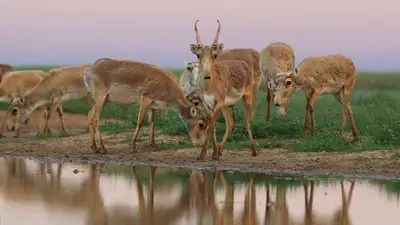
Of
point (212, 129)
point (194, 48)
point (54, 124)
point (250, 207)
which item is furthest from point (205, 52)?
point (54, 124)

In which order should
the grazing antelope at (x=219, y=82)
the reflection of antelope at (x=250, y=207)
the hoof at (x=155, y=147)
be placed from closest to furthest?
the reflection of antelope at (x=250, y=207) < the grazing antelope at (x=219, y=82) < the hoof at (x=155, y=147)

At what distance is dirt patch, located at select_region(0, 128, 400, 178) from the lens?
16.8 m

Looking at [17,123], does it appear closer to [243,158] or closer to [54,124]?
[54,124]

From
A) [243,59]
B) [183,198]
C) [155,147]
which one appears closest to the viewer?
[183,198]

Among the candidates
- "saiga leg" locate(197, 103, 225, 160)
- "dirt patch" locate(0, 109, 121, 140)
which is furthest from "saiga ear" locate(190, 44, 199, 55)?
"dirt patch" locate(0, 109, 121, 140)

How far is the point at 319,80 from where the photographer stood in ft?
70.2

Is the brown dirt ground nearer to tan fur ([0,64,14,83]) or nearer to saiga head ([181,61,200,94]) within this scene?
saiga head ([181,61,200,94])

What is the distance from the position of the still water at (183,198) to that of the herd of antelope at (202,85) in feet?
6.77

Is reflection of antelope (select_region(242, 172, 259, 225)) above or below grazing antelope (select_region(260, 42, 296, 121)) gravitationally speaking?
below

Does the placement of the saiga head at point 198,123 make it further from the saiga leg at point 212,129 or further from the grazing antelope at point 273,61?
the grazing antelope at point 273,61

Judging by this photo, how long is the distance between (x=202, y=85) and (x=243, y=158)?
1977 mm

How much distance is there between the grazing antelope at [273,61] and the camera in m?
24.0

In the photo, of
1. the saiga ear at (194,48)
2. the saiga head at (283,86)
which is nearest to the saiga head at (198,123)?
the saiga head at (283,86)

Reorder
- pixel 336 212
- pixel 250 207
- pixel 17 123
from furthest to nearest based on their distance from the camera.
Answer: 1. pixel 17 123
2. pixel 250 207
3. pixel 336 212
